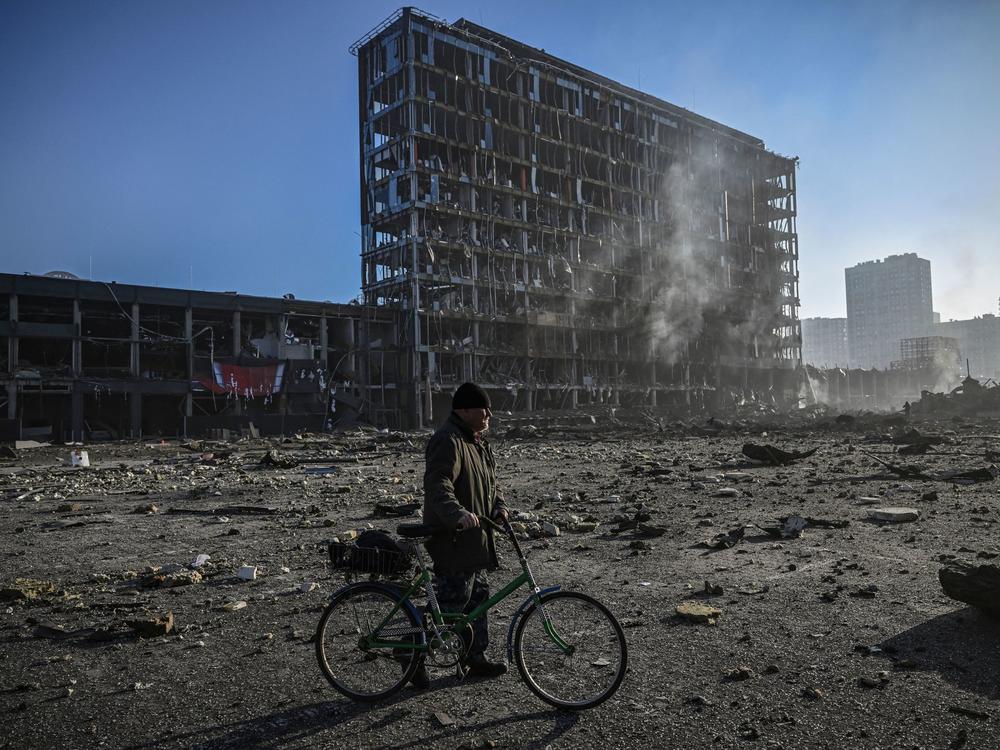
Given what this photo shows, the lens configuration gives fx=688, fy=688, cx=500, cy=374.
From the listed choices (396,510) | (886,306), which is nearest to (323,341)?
(396,510)

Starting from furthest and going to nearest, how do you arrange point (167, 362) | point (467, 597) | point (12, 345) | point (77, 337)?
point (167, 362)
point (77, 337)
point (12, 345)
point (467, 597)

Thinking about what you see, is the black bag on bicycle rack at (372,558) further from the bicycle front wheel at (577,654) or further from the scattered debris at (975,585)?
the scattered debris at (975,585)

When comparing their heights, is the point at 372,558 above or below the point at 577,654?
above

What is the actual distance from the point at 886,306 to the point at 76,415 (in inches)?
6708

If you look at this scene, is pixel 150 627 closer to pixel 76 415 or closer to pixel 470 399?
pixel 470 399

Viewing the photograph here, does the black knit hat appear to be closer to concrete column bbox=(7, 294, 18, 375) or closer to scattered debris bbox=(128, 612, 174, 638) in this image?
scattered debris bbox=(128, 612, 174, 638)

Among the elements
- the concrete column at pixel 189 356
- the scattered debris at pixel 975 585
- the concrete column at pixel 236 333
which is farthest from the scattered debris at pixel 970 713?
the concrete column at pixel 236 333

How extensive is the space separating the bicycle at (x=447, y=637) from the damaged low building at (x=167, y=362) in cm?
3262

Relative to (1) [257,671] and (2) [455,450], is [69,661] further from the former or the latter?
(2) [455,450]

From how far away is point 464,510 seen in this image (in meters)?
3.99

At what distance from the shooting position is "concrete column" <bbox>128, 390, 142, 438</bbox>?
1405 inches

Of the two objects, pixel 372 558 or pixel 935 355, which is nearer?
pixel 372 558

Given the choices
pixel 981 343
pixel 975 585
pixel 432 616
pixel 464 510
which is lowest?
pixel 975 585

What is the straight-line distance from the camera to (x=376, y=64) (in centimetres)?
5225
